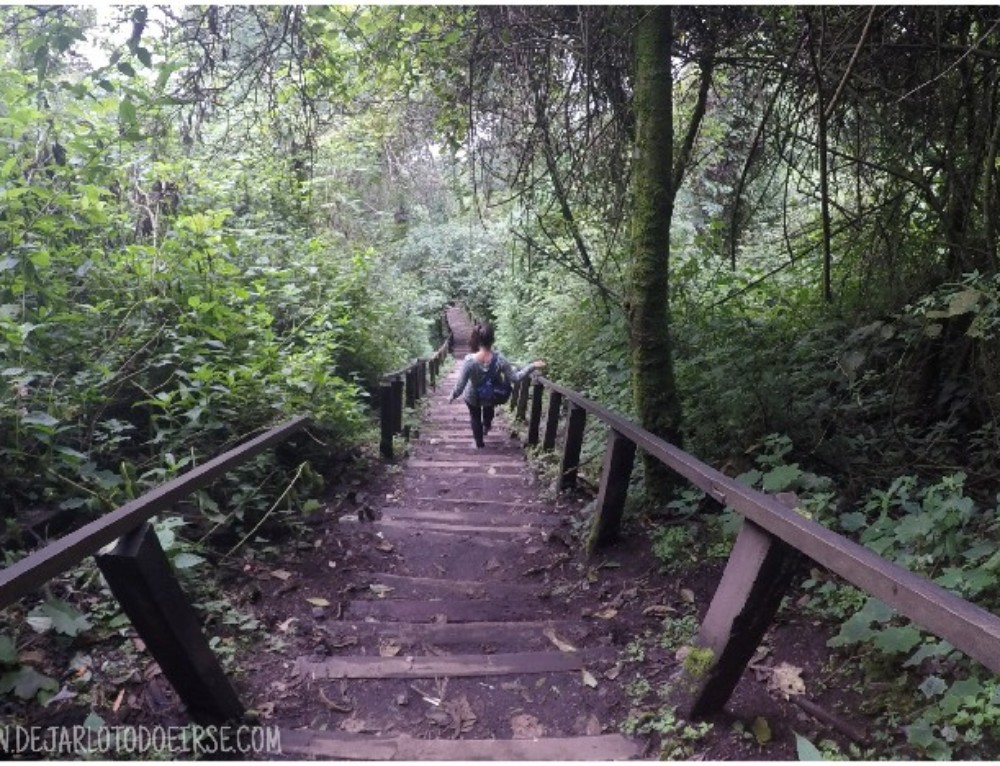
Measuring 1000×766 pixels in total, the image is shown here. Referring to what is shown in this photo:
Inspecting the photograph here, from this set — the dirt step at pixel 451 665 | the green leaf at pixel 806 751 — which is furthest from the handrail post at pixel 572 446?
the green leaf at pixel 806 751

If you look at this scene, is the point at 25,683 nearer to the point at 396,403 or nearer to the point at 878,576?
the point at 878,576

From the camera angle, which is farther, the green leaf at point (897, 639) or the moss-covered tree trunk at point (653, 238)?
the moss-covered tree trunk at point (653, 238)

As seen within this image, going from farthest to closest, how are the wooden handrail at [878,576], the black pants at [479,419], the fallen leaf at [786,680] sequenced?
the black pants at [479,419] → the fallen leaf at [786,680] → the wooden handrail at [878,576]

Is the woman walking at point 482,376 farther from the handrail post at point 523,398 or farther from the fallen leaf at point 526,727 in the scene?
the fallen leaf at point 526,727

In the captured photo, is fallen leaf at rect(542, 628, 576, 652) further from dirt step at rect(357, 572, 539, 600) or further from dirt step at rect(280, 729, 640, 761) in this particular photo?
dirt step at rect(280, 729, 640, 761)

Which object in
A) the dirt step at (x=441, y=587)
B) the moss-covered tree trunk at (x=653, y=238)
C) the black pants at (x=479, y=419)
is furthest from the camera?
the black pants at (x=479, y=419)

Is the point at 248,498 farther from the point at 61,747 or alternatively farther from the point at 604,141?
the point at 604,141

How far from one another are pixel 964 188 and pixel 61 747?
5029mm

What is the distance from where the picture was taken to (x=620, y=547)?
4.18m

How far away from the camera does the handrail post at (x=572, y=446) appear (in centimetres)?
555

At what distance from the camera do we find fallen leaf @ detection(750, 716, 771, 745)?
2262 millimetres

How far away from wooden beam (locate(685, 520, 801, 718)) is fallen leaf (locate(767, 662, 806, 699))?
0.22 m

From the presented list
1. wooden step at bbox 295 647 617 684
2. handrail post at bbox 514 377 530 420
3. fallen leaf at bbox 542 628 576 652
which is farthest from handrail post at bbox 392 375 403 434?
wooden step at bbox 295 647 617 684

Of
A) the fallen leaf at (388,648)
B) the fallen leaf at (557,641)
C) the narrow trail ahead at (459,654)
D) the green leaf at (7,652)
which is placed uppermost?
the green leaf at (7,652)
